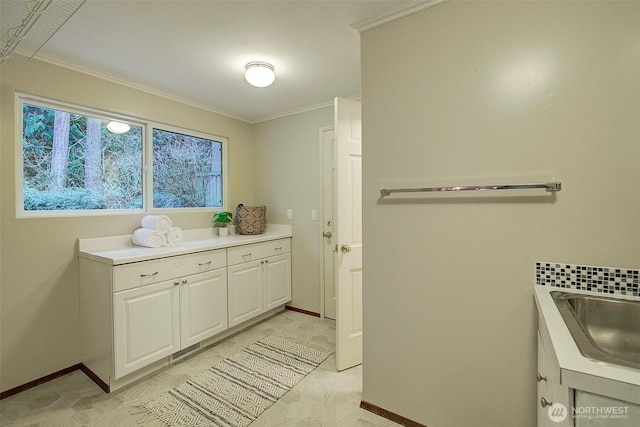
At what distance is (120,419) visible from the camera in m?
1.72

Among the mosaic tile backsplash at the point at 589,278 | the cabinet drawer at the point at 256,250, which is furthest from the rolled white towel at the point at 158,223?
the mosaic tile backsplash at the point at 589,278

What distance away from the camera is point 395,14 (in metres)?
1.61

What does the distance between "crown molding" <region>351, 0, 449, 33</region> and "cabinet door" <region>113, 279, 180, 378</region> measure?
2.22 m

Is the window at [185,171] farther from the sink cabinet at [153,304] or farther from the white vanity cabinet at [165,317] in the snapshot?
the white vanity cabinet at [165,317]

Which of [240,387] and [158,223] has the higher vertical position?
[158,223]

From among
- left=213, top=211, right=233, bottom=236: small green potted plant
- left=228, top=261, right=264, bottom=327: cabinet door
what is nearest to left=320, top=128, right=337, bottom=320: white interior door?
left=228, top=261, right=264, bottom=327: cabinet door

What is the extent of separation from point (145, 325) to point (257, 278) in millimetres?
1128

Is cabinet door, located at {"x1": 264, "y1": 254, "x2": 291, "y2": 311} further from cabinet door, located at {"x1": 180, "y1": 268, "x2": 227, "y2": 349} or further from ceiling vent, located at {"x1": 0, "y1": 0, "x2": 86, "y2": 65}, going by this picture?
ceiling vent, located at {"x1": 0, "y1": 0, "x2": 86, "y2": 65}

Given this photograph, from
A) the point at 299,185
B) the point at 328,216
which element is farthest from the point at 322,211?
the point at 299,185

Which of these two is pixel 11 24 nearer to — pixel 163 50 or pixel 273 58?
pixel 163 50

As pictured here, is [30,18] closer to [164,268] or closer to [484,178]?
[164,268]

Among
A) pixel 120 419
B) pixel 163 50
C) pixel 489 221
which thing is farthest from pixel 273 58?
pixel 120 419

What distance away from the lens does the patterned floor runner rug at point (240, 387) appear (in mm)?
1759

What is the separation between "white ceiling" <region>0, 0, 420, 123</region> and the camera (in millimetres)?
1595
